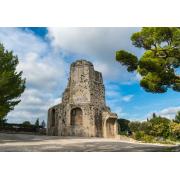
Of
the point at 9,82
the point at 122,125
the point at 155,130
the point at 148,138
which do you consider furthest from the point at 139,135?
the point at 9,82

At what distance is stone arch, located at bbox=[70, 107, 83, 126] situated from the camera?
57.2ft

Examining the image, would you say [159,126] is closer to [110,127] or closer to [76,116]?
[110,127]

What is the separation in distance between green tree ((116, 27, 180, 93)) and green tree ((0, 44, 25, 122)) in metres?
4.28

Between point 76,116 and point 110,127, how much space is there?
227 cm

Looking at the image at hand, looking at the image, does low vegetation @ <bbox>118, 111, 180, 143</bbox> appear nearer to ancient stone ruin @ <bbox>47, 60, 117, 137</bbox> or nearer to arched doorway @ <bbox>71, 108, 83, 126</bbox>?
ancient stone ruin @ <bbox>47, 60, 117, 137</bbox>

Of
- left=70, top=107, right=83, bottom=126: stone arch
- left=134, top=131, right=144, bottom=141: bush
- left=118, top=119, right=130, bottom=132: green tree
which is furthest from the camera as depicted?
left=70, top=107, right=83, bottom=126: stone arch

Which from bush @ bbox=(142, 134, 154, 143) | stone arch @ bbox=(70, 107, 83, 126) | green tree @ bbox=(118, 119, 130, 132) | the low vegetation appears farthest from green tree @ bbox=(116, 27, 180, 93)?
stone arch @ bbox=(70, 107, 83, 126)

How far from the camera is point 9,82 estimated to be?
10852mm

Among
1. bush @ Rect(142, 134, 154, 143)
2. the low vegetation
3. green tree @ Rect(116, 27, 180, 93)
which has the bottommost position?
bush @ Rect(142, 134, 154, 143)

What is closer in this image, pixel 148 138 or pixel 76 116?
pixel 148 138

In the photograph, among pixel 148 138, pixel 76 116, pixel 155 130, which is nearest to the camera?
pixel 148 138

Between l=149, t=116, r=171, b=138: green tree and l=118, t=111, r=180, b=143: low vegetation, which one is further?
l=149, t=116, r=171, b=138: green tree

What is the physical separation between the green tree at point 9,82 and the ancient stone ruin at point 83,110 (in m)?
6.28
